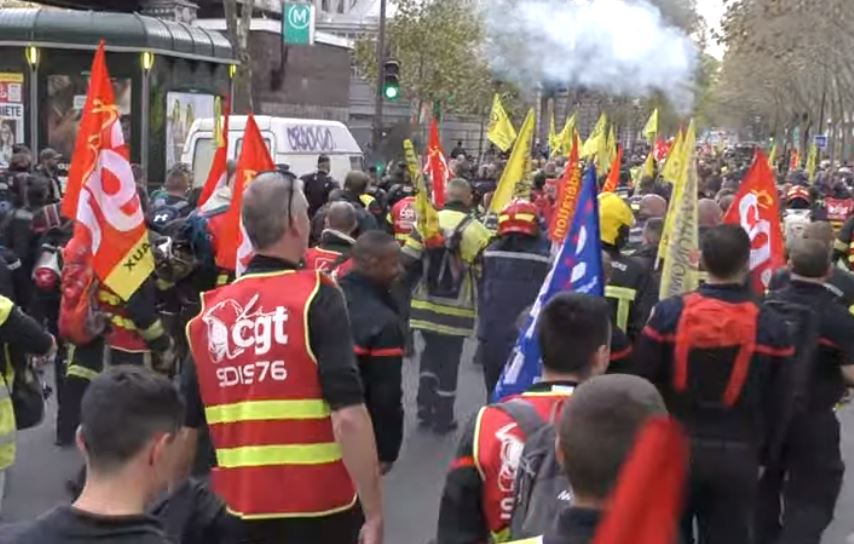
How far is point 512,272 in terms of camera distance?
8078 mm

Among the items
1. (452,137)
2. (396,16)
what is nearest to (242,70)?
(396,16)

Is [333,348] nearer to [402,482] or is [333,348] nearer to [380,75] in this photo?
[402,482]

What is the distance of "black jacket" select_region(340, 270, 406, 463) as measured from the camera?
4.82 meters

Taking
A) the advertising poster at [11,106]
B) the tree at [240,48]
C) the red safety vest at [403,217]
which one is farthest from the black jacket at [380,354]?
the tree at [240,48]

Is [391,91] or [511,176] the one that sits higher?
[391,91]

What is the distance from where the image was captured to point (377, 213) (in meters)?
12.7

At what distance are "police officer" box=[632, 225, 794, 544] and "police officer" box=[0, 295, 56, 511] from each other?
2605mm

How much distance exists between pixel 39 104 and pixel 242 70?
546 cm

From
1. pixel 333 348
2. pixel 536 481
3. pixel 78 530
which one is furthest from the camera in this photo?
pixel 333 348

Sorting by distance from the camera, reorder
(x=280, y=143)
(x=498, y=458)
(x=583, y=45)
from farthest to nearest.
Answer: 1. (x=583, y=45)
2. (x=280, y=143)
3. (x=498, y=458)

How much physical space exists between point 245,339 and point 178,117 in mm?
19694

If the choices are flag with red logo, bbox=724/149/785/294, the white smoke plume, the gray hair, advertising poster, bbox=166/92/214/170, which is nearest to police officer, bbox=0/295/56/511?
the gray hair

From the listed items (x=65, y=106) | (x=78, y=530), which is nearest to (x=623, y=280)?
(x=78, y=530)

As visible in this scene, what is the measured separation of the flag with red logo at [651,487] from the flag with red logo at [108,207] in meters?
5.87
